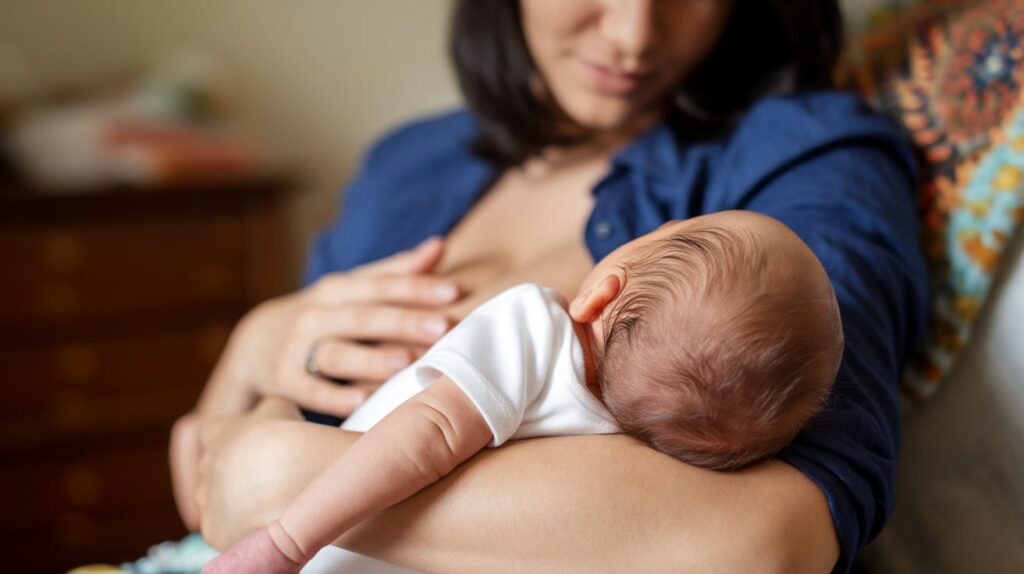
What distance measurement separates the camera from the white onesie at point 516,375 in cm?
71

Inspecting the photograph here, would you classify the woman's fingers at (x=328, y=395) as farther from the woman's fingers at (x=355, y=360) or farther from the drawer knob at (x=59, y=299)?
the drawer knob at (x=59, y=299)

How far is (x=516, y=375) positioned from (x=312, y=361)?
0.38 meters

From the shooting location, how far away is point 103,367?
2172 mm

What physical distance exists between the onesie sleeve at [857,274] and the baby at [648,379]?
0.20 feet

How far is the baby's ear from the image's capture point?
2.43ft

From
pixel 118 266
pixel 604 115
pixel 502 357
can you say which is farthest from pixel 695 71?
pixel 118 266

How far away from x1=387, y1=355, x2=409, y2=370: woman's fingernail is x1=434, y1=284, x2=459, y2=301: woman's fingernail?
10 cm

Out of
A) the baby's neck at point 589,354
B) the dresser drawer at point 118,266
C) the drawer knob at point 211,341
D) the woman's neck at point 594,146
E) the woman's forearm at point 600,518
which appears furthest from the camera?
the drawer knob at point 211,341

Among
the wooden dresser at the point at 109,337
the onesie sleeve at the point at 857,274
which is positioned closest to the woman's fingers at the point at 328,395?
the onesie sleeve at the point at 857,274

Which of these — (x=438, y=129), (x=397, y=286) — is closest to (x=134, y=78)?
(x=438, y=129)

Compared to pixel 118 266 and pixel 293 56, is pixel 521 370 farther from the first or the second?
pixel 293 56

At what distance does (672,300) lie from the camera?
688mm

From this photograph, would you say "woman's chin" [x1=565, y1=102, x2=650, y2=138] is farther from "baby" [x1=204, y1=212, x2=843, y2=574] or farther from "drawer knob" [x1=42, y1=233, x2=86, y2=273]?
"drawer knob" [x1=42, y1=233, x2=86, y2=273]

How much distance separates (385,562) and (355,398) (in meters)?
0.25
